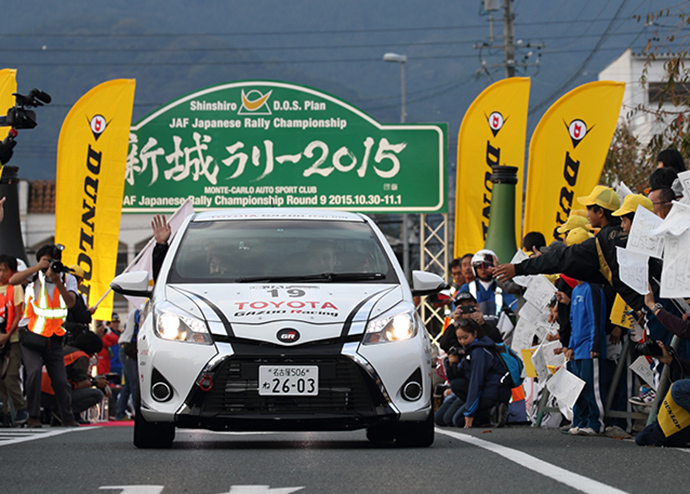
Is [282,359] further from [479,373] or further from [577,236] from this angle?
[479,373]

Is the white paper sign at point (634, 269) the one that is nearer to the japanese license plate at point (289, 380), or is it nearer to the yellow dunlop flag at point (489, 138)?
the japanese license plate at point (289, 380)

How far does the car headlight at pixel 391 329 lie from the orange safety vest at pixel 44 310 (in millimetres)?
6387

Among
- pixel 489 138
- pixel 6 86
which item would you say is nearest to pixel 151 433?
pixel 6 86

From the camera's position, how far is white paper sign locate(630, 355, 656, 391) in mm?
9930

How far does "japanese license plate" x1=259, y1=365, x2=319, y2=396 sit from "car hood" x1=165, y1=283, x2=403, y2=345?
7.0 inches

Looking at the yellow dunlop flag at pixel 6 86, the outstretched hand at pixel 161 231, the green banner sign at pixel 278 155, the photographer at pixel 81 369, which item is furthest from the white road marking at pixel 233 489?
the green banner sign at pixel 278 155

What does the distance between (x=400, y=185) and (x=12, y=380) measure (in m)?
12.6

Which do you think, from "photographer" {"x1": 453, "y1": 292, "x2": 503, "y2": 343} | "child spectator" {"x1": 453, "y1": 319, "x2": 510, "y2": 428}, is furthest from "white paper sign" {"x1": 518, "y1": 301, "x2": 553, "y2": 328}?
"child spectator" {"x1": 453, "y1": 319, "x2": 510, "y2": 428}

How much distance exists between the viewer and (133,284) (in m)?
8.95

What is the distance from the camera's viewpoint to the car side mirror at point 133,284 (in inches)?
351

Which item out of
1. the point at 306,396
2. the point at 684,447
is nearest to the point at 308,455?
the point at 306,396

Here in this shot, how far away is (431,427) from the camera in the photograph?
859cm

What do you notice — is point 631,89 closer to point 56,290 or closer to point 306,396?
point 56,290

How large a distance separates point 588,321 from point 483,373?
7.36ft
